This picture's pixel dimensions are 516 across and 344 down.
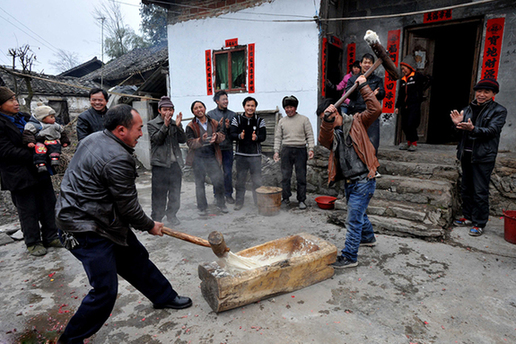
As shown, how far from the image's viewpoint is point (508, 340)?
7.79 ft

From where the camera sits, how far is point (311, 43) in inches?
257

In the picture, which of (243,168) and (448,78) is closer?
(243,168)

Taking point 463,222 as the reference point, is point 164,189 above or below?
above

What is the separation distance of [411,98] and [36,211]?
6.80 metres

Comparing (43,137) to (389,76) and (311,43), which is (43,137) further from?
(389,76)

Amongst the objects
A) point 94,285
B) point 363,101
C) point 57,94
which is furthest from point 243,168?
point 57,94

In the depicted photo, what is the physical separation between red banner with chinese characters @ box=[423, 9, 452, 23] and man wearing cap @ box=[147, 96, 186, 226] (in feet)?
18.8

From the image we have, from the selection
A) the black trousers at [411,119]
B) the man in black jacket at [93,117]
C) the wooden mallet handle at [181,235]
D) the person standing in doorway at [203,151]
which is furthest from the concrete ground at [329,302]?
the black trousers at [411,119]

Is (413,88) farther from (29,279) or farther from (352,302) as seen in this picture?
(29,279)

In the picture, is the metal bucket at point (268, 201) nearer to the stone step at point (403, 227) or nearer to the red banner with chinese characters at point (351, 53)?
the stone step at point (403, 227)

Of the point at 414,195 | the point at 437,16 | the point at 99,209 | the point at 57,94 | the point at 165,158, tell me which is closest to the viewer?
the point at 99,209

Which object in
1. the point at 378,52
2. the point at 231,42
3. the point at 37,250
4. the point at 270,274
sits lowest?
the point at 37,250

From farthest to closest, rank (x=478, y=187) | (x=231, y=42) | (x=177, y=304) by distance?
(x=231, y=42), (x=478, y=187), (x=177, y=304)

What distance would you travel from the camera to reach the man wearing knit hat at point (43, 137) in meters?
3.89
